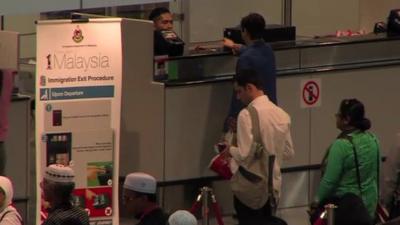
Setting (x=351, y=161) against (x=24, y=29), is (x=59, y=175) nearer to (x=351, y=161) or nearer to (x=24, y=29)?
(x=351, y=161)

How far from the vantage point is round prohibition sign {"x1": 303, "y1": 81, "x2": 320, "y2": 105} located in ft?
38.6

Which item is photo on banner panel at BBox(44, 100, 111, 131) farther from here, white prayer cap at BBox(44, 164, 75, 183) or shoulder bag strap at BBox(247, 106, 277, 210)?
white prayer cap at BBox(44, 164, 75, 183)

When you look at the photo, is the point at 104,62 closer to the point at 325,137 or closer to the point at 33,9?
the point at 33,9

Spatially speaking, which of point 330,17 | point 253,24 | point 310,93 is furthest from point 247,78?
point 330,17

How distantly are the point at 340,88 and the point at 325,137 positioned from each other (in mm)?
483

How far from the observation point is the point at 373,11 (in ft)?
52.5

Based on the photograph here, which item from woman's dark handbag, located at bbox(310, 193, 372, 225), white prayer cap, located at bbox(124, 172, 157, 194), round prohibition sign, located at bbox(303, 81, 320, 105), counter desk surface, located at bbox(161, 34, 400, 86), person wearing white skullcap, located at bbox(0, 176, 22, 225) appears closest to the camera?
white prayer cap, located at bbox(124, 172, 157, 194)

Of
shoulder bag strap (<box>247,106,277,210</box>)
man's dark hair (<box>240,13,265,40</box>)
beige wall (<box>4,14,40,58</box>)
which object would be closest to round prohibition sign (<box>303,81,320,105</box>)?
man's dark hair (<box>240,13,265,40</box>)

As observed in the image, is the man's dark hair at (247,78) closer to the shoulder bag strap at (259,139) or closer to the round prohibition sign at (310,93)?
the shoulder bag strap at (259,139)

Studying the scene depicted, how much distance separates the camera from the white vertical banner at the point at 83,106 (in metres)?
10.0

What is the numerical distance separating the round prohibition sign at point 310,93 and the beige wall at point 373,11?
4.17 metres

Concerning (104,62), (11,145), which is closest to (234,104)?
(104,62)

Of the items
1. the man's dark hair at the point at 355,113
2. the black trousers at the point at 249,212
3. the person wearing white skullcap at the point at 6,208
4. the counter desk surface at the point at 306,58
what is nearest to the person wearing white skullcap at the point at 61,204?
the person wearing white skullcap at the point at 6,208

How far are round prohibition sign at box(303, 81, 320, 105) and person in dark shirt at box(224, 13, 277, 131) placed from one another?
46.5 inches
